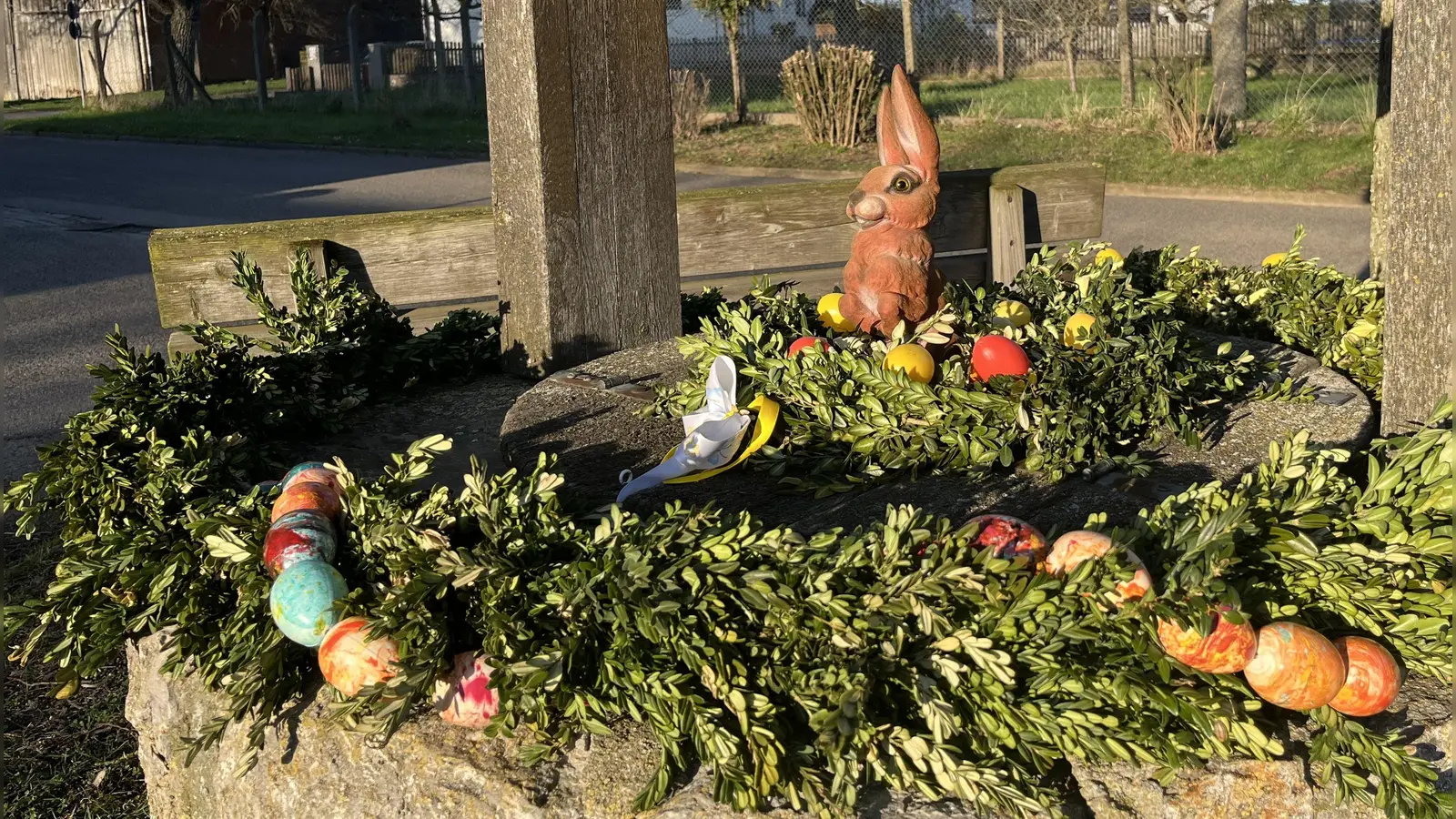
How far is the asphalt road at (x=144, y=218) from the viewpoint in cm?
699

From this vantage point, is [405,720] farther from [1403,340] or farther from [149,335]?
[149,335]

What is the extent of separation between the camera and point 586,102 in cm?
379

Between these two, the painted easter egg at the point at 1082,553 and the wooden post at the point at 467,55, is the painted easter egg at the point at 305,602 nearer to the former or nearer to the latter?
the painted easter egg at the point at 1082,553

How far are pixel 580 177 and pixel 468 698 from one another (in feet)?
7.12

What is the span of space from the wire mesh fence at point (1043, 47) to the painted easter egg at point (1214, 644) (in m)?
14.6

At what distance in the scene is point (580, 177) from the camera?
3820mm

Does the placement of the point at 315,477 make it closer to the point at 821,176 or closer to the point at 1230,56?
the point at 821,176

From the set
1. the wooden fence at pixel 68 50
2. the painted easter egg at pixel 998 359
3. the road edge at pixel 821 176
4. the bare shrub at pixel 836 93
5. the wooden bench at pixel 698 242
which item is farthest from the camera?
the wooden fence at pixel 68 50

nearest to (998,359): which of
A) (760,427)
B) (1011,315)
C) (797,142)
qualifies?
(1011,315)

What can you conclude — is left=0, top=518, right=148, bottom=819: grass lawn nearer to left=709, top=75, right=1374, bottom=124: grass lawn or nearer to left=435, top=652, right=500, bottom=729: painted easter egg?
left=435, top=652, right=500, bottom=729: painted easter egg

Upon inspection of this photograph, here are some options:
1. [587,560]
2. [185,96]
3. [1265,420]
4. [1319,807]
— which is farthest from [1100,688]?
[185,96]

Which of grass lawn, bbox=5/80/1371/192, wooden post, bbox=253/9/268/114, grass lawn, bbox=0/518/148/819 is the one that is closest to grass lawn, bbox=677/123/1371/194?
grass lawn, bbox=5/80/1371/192

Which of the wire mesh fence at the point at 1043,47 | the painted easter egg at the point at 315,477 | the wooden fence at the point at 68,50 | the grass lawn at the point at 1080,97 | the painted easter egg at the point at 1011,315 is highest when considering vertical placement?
the wooden fence at the point at 68,50

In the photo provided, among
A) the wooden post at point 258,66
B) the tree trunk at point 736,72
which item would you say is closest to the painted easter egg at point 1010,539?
the tree trunk at point 736,72
